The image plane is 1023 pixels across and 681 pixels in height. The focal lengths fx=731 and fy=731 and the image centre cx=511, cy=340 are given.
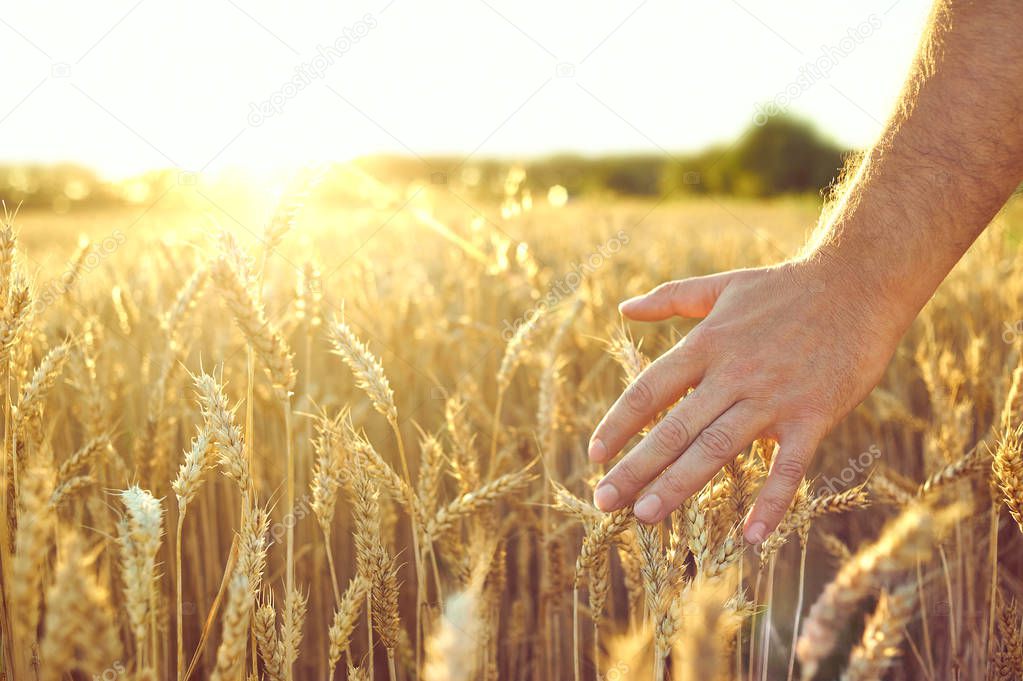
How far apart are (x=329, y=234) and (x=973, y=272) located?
17.2 feet

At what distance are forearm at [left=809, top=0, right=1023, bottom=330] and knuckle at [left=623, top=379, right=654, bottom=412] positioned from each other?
401mm

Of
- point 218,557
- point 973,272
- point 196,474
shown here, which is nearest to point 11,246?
point 196,474

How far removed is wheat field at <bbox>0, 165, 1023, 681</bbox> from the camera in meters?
0.92

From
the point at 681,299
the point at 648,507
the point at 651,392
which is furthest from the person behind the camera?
the point at 681,299

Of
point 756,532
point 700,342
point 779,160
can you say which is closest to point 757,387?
point 700,342

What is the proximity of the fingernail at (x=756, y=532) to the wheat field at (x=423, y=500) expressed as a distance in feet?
0.09

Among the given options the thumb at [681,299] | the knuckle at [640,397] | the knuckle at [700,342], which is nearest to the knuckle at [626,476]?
the knuckle at [640,397]

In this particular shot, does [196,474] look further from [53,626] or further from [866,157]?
[866,157]

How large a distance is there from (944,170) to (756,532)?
712 mm

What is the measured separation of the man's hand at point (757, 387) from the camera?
114 cm

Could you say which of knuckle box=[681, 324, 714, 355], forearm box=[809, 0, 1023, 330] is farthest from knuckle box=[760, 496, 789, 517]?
forearm box=[809, 0, 1023, 330]

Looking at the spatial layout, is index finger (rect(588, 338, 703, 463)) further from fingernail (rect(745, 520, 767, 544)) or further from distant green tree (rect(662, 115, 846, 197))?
Result: distant green tree (rect(662, 115, 846, 197))

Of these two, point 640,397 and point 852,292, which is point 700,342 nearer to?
point 640,397

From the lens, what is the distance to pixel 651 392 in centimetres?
121
